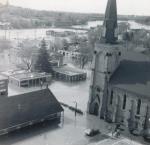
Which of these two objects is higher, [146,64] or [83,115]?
[146,64]

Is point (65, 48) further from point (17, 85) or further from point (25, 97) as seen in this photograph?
point (25, 97)

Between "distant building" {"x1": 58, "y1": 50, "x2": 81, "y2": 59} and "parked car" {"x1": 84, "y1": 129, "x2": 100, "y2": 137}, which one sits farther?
"distant building" {"x1": 58, "y1": 50, "x2": 81, "y2": 59}

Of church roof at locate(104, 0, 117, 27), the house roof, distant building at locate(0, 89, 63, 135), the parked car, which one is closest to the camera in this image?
distant building at locate(0, 89, 63, 135)

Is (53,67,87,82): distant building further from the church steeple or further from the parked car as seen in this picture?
the parked car

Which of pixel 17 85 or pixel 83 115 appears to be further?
pixel 17 85

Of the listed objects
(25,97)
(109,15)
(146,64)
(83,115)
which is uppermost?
(109,15)

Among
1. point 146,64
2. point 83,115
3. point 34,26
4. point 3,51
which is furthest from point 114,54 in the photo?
point 34,26

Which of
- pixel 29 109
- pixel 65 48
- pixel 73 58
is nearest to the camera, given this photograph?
pixel 29 109

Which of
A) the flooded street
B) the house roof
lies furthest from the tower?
the house roof
